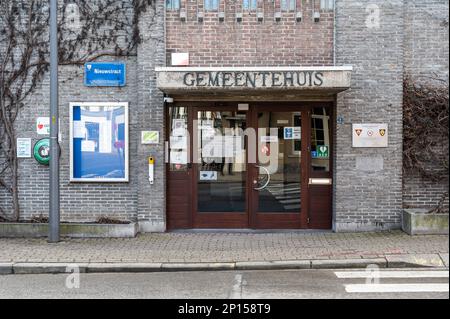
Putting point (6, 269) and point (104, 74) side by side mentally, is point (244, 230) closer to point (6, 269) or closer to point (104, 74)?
point (104, 74)

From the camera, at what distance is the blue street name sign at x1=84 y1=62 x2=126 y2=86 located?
10.8m

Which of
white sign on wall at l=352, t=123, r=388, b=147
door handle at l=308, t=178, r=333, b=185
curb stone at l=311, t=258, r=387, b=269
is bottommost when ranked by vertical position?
curb stone at l=311, t=258, r=387, b=269

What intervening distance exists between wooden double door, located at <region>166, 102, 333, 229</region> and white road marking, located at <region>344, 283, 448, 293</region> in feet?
12.7

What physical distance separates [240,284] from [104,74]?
5.37 meters

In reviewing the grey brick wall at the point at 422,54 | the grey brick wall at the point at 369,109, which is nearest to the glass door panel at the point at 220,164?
the grey brick wall at the point at 369,109

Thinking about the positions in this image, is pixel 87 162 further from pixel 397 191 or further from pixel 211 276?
pixel 397 191

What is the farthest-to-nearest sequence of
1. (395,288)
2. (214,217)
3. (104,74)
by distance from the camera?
1. (214,217)
2. (104,74)
3. (395,288)

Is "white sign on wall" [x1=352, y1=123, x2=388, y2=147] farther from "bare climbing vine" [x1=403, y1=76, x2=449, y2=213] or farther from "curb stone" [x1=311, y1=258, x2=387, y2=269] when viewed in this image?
"curb stone" [x1=311, y1=258, x2=387, y2=269]

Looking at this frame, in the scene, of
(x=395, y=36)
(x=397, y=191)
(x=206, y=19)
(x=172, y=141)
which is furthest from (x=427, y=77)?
(x=172, y=141)

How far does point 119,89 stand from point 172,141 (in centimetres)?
143

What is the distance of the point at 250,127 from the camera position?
11.0 m

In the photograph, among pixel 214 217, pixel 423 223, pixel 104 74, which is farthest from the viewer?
pixel 214 217

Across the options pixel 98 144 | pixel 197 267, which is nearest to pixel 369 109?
pixel 197 267

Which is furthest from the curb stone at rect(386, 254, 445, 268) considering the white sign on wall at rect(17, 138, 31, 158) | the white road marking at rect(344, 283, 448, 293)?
the white sign on wall at rect(17, 138, 31, 158)
